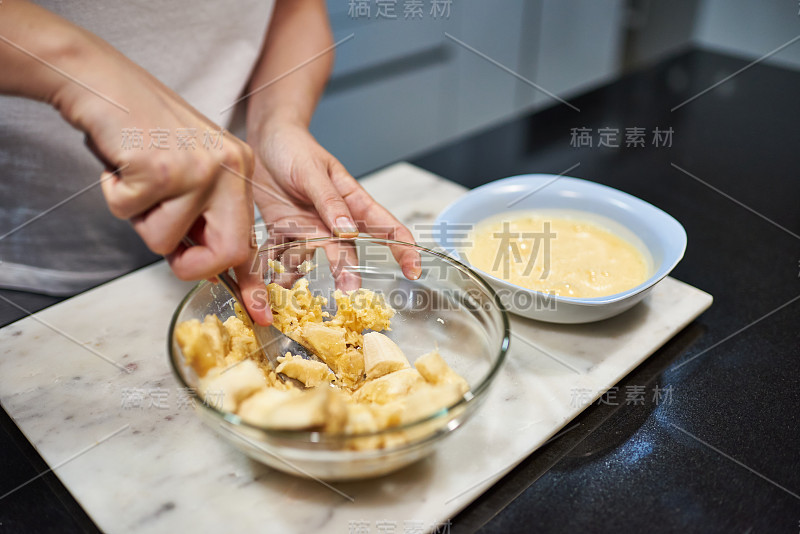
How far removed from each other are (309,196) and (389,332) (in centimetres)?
20

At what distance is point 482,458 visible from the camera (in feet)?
1.86

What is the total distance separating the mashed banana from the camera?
477mm

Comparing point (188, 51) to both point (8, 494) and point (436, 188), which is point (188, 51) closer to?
point (436, 188)

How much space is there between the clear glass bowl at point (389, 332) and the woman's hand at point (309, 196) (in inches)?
1.2

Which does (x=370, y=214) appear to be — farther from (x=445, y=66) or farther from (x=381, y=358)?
(x=445, y=66)

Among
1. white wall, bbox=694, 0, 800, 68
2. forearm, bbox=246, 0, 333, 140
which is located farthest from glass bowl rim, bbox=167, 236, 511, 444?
white wall, bbox=694, 0, 800, 68

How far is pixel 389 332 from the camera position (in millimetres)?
711

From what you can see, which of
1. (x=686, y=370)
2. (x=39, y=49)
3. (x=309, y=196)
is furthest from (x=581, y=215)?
(x=39, y=49)

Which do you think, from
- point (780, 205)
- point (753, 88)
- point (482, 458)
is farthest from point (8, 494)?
point (753, 88)

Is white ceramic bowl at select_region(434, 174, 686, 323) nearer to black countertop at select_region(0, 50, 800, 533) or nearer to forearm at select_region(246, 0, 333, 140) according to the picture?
black countertop at select_region(0, 50, 800, 533)

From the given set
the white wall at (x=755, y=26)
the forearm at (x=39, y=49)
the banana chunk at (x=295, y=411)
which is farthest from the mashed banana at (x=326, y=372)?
the white wall at (x=755, y=26)

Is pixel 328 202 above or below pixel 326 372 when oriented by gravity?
above

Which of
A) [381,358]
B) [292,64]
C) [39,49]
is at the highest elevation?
[39,49]

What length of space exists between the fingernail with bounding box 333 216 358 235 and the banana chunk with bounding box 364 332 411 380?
0.44 feet
